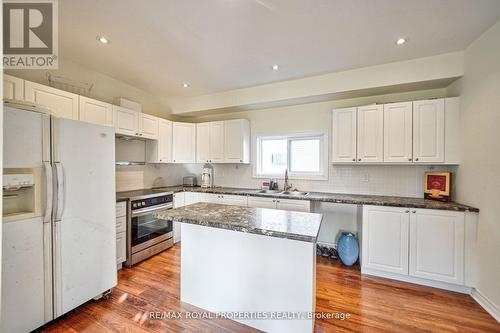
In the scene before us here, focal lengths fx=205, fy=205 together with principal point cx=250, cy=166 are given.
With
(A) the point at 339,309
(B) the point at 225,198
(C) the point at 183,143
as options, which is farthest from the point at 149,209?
(A) the point at 339,309

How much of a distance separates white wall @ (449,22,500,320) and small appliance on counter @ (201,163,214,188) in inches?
147

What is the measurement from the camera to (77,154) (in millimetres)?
1876

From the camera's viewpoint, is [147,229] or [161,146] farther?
[161,146]

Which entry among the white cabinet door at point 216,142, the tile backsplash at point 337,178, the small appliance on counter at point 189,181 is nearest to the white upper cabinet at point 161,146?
the tile backsplash at point 337,178

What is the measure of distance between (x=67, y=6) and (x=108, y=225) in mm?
2003

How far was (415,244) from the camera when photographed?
7.72 feet

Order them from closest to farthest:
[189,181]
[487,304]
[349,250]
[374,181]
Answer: [487,304] < [349,250] < [374,181] < [189,181]

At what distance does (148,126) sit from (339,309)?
3.54 m

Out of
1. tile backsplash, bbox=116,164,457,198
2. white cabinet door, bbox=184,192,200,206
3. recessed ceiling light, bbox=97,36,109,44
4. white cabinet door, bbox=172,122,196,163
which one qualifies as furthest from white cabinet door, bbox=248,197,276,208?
recessed ceiling light, bbox=97,36,109,44

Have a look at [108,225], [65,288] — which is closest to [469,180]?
[108,225]

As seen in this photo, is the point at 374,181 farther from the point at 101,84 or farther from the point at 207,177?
the point at 101,84

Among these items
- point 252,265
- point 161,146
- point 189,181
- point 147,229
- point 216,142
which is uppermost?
point 216,142

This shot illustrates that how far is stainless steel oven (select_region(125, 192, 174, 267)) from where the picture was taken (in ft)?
8.95

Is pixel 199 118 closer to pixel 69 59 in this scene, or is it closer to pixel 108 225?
pixel 69 59
